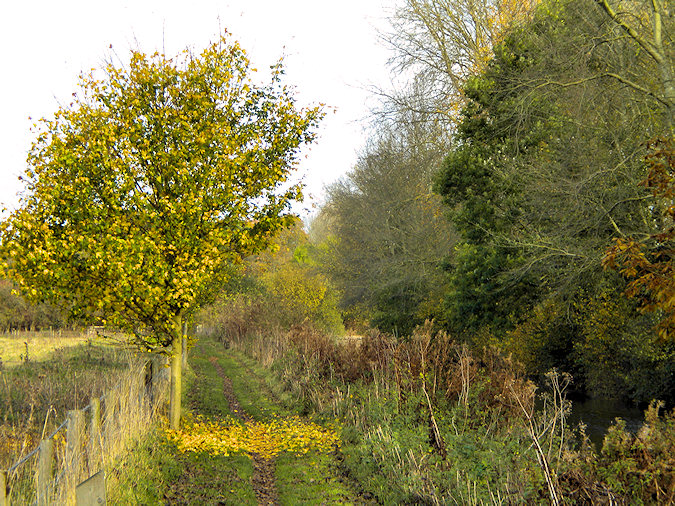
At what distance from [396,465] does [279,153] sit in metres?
5.76

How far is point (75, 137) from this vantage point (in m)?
8.85

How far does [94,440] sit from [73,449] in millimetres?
666

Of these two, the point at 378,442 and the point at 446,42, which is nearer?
the point at 378,442

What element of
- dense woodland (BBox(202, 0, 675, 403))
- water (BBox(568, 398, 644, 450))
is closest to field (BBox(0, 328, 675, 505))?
dense woodland (BBox(202, 0, 675, 403))

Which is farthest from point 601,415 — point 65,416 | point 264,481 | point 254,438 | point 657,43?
point 65,416

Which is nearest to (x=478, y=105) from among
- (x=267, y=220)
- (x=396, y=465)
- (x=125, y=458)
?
(x=267, y=220)

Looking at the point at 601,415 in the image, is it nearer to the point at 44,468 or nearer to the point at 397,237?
the point at 397,237

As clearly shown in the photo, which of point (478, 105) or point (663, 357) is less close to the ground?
point (478, 105)

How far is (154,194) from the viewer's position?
9.55 meters

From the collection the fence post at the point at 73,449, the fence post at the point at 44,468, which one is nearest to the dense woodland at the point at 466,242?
the fence post at the point at 73,449

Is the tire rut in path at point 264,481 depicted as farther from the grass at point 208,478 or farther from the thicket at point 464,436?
the thicket at point 464,436

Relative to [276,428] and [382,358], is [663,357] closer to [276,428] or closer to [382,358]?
[382,358]

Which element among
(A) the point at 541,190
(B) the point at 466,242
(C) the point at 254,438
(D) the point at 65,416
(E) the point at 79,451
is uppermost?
(A) the point at 541,190

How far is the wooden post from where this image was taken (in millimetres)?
6395
